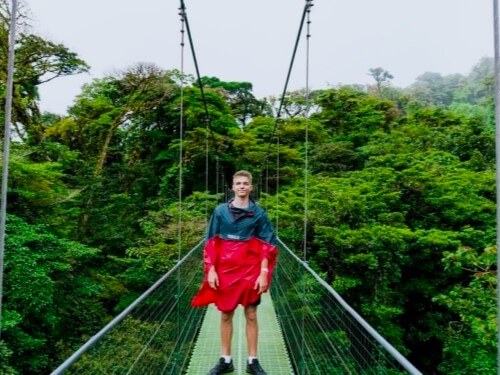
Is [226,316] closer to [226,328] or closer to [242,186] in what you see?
[226,328]

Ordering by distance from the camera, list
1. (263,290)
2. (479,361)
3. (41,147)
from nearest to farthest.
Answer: (263,290), (479,361), (41,147)

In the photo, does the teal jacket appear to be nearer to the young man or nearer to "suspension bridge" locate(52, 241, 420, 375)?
the young man

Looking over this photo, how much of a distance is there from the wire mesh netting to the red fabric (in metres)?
0.23

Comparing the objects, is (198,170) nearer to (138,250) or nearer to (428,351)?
(138,250)

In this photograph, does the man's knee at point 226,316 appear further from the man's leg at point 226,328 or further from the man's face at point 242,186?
the man's face at point 242,186

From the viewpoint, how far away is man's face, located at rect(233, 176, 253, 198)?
5.34ft

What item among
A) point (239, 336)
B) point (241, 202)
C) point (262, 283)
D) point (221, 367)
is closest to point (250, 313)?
point (262, 283)

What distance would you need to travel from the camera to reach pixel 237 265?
1.64 meters

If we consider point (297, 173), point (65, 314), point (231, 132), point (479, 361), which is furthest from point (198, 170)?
point (479, 361)

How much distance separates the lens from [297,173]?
10445 millimetres

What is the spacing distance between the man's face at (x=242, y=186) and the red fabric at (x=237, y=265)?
16 cm

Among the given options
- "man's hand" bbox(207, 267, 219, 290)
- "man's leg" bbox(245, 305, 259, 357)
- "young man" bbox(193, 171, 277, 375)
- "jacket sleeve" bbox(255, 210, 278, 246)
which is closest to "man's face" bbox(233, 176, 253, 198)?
"young man" bbox(193, 171, 277, 375)

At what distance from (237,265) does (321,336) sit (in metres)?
0.49

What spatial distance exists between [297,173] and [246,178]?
8.87 metres
